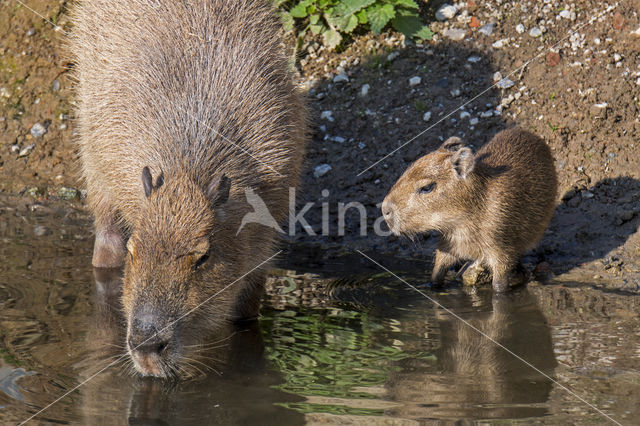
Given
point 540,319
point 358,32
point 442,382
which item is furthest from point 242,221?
point 358,32

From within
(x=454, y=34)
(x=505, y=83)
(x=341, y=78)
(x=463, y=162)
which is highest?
(x=454, y=34)

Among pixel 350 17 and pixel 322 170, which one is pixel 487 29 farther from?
pixel 322 170

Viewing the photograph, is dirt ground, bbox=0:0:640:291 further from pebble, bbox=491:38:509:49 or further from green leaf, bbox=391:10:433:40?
green leaf, bbox=391:10:433:40

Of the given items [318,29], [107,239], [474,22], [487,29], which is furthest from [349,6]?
[107,239]

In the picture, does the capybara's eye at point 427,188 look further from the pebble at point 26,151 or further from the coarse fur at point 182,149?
the pebble at point 26,151

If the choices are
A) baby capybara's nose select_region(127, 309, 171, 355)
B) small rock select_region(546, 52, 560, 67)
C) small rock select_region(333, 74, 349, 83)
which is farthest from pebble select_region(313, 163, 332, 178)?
baby capybara's nose select_region(127, 309, 171, 355)

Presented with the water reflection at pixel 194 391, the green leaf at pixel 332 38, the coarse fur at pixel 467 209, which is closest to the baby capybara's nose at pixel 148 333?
the water reflection at pixel 194 391

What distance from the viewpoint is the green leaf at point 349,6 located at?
746 cm

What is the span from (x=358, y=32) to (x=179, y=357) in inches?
190

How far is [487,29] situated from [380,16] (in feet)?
3.25

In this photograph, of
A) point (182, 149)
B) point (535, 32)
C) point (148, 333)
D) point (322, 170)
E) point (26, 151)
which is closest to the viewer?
point (148, 333)

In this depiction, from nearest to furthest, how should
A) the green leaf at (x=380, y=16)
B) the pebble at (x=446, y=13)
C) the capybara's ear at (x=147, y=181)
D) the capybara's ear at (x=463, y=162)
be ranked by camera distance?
the capybara's ear at (x=147, y=181)
the capybara's ear at (x=463, y=162)
the green leaf at (x=380, y=16)
the pebble at (x=446, y=13)

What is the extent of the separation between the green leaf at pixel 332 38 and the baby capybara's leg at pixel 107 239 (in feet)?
9.40

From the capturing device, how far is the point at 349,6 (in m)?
7.55
